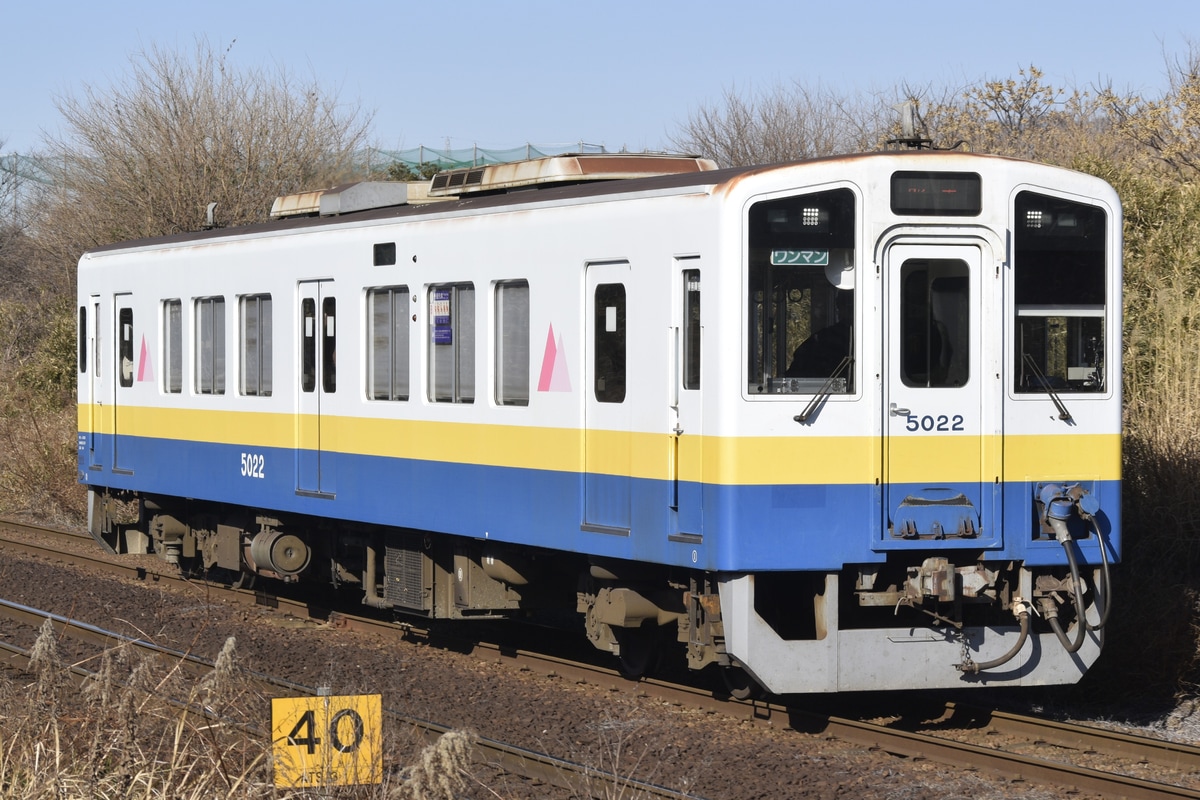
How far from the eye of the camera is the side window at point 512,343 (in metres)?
9.60

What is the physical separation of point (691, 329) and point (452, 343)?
2350mm

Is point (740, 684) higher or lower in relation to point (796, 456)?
lower

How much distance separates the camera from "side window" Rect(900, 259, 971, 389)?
834 centimetres

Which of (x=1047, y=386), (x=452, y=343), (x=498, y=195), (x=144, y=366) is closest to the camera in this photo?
(x=1047, y=386)

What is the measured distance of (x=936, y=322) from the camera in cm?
838

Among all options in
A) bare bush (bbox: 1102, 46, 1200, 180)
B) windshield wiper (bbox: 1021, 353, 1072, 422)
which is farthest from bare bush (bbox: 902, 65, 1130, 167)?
windshield wiper (bbox: 1021, 353, 1072, 422)

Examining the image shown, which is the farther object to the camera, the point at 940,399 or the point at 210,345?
the point at 210,345

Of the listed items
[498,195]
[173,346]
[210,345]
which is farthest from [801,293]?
[173,346]

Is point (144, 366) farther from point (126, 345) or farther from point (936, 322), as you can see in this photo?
point (936, 322)

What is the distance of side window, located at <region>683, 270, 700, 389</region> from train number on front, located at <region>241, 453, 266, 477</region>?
16.5 ft

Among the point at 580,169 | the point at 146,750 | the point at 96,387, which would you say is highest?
the point at 580,169

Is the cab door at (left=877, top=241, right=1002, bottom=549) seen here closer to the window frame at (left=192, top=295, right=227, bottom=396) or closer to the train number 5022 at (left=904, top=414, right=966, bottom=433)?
the train number 5022 at (left=904, top=414, right=966, bottom=433)

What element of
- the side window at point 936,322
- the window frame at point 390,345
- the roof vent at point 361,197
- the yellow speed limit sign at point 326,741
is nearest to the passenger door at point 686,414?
the side window at point 936,322

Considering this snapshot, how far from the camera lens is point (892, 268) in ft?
27.2
